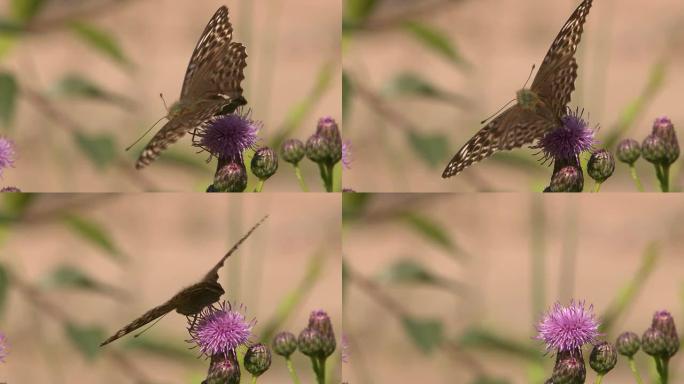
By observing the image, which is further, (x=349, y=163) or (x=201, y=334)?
(x=349, y=163)

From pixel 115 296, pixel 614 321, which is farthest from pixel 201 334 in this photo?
pixel 614 321

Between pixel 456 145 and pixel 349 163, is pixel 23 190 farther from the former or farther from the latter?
pixel 456 145

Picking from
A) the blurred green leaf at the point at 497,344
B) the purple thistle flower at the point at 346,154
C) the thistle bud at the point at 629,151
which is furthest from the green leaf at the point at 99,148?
the thistle bud at the point at 629,151

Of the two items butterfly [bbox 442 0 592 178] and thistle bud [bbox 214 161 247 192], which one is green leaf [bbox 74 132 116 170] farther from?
butterfly [bbox 442 0 592 178]

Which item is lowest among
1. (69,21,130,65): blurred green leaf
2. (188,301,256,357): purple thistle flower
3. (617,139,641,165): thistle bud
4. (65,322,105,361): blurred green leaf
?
(65,322,105,361): blurred green leaf

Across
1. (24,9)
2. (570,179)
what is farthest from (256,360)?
(24,9)

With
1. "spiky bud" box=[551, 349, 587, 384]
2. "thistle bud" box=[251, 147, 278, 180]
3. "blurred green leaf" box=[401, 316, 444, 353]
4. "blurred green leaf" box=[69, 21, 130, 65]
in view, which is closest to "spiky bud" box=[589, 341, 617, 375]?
"spiky bud" box=[551, 349, 587, 384]
